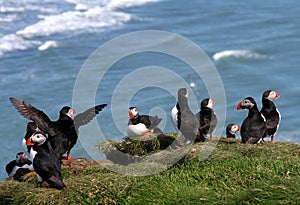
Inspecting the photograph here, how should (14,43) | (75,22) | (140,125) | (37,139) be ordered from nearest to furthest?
(37,139), (140,125), (14,43), (75,22)

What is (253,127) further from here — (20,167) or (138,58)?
(138,58)

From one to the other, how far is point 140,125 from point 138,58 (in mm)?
19579

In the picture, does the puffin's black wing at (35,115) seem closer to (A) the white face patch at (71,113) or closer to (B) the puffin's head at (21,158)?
(A) the white face patch at (71,113)

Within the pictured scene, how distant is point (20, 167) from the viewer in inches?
467

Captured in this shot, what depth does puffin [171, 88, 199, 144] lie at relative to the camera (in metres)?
11.8

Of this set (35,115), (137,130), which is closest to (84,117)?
(137,130)

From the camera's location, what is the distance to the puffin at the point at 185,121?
11.8 metres

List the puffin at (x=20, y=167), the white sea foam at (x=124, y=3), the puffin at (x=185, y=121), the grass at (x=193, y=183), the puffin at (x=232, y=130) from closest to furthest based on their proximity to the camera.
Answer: the grass at (x=193, y=183) < the puffin at (x=20, y=167) < the puffin at (x=185, y=121) < the puffin at (x=232, y=130) < the white sea foam at (x=124, y=3)

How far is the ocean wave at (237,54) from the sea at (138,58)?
5 centimetres

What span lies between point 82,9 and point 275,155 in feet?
102

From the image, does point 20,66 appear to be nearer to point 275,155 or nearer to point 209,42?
point 209,42

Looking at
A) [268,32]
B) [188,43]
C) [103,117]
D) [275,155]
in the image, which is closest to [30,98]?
[103,117]

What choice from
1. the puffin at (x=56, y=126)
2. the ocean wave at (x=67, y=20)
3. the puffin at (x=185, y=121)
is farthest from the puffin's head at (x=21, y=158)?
the ocean wave at (x=67, y=20)

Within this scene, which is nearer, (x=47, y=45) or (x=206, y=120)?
(x=206, y=120)
